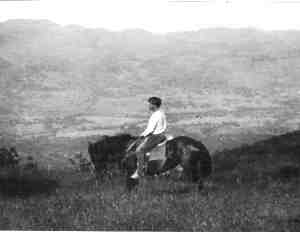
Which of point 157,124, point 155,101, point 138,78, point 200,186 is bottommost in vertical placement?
point 200,186

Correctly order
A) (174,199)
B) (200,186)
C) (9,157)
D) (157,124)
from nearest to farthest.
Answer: (174,199) < (200,186) < (157,124) < (9,157)

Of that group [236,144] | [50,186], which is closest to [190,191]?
[236,144]

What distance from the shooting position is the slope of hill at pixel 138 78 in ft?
21.3

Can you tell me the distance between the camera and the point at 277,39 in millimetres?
6488

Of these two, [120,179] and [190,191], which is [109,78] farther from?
[190,191]

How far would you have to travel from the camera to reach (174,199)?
5.97 metres

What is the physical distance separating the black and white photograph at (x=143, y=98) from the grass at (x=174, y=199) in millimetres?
25

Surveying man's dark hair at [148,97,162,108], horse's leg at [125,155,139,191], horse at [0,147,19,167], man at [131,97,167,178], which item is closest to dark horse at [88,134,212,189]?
horse's leg at [125,155,139,191]

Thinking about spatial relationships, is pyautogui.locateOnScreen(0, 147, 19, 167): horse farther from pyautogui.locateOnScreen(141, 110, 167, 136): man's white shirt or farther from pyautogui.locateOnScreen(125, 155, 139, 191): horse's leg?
pyautogui.locateOnScreen(141, 110, 167, 136): man's white shirt

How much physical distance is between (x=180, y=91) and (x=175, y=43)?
77cm

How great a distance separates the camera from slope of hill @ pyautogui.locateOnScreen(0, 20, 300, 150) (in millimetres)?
6496

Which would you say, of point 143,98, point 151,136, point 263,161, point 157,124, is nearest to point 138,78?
point 143,98

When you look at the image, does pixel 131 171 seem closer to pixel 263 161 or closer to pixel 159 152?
pixel 159 152

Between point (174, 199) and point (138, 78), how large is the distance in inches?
73.9
